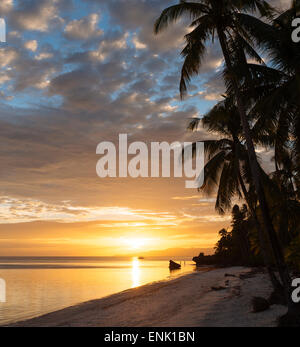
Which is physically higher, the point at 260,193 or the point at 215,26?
the point at 215,26

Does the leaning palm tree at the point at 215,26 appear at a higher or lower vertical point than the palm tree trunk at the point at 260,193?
higher

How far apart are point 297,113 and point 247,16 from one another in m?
4.17

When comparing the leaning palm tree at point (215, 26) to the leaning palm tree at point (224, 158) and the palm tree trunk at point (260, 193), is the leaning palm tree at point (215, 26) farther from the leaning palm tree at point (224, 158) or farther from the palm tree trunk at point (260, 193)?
the leaning palm tree at point (224, 158)

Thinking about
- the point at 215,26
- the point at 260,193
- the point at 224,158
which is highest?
the point at 215,26

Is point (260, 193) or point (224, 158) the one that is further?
point (224, 158)

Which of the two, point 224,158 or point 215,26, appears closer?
point 215,26

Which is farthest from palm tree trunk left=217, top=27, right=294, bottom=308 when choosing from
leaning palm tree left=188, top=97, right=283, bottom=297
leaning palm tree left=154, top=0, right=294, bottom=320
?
leaning palm tree left=188, top=97, right=283, bottom=297

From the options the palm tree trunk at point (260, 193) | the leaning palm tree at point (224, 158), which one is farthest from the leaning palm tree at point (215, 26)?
the leaning palm tree at point (224, 158)

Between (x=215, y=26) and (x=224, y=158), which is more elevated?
(x=215, y=26)

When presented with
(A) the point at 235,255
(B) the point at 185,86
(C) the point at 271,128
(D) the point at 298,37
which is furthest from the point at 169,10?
(A) the point at 235,255

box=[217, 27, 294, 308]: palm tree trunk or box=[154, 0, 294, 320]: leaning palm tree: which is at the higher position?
box=[154, 0, 294, 320]: leaning palm tree

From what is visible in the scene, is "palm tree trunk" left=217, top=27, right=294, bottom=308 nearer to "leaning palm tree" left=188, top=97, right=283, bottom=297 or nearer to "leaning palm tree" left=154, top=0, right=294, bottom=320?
"leaning palm tree" left=154, top=0, right=294, bottom=320

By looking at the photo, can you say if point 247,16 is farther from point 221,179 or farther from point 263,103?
point 221,179

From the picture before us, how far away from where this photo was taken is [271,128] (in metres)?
12.9
